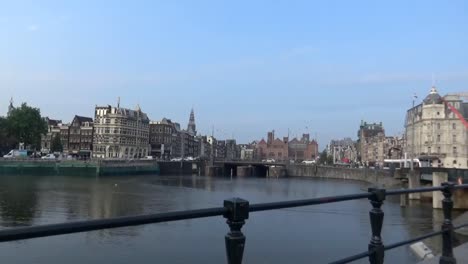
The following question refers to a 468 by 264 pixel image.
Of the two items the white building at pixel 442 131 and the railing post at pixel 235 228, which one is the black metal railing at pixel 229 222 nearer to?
the railing post at pixel 235 228

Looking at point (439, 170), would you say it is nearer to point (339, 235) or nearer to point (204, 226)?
point (339, 235)

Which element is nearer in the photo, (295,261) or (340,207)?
(295,261)

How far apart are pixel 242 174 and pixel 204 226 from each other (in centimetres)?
13708

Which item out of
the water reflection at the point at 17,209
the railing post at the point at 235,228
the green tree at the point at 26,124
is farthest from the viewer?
the green tree at the point at 26,124

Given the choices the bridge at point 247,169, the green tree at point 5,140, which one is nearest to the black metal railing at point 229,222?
the green tree at point 5,140

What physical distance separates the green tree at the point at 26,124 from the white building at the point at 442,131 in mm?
89736

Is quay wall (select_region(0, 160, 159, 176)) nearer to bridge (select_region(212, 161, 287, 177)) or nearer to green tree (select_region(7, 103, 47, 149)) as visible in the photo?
green tree (select_region(7, 103, 47, 149))

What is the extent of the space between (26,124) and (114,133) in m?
37.6

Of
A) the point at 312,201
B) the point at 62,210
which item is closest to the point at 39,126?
the point at 62,210

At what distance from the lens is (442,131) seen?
101 meters

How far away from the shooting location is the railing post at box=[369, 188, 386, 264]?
454cm

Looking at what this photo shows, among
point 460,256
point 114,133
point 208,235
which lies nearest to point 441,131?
point 208,235

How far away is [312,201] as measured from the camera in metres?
4.01

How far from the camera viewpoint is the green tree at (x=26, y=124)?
11375 centimetres
